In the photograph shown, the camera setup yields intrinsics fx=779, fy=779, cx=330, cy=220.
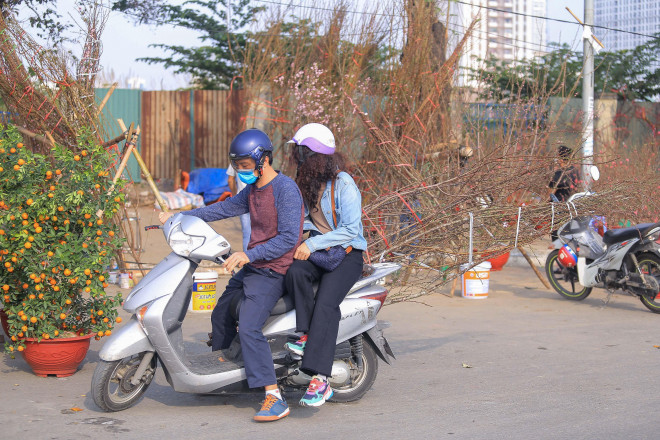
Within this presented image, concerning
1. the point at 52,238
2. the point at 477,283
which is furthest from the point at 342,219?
the point at 477,283

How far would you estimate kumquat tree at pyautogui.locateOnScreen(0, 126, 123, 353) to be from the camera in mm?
5223

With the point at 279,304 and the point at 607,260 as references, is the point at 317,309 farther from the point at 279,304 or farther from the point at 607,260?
the point at 607,260

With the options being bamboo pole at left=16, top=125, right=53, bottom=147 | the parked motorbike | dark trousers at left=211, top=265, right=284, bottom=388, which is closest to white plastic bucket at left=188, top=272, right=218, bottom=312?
bamboo pole at left=16, top=125, right=53, bottom=147

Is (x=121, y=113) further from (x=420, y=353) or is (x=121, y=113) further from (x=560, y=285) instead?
(x=420, y=353)

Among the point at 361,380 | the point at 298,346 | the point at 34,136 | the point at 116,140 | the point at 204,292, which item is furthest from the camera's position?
the point at 204,292

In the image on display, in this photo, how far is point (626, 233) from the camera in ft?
28.0

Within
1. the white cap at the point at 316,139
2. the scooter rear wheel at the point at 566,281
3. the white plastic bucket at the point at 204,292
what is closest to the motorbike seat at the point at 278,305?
the white cap at the point at 316,139

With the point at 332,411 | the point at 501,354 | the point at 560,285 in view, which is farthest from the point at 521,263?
the point at 332,411

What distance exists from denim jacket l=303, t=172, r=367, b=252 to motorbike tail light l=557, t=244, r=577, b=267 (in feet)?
16.1

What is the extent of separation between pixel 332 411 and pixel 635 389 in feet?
6.98

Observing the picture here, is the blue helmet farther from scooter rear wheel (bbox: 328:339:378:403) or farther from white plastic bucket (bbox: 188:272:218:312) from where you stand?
white plastic bucket (bbox: 188:272:218:312)

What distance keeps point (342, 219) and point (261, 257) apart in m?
0.56

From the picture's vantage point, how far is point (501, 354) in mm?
6453

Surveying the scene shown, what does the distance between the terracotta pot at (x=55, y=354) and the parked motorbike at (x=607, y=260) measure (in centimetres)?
507
